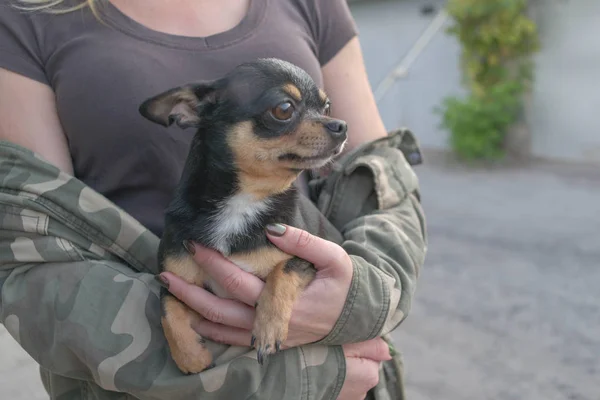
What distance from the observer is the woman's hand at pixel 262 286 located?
1.45 metres

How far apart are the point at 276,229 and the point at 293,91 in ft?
1.13

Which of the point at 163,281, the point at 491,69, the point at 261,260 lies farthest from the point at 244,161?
the point at 491,69

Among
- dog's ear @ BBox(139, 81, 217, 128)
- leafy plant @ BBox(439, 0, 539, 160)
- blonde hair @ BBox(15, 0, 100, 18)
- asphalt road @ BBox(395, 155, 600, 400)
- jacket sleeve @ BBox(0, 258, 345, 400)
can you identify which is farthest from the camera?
leafy plant @ BBox(439, 0, 539, 160)

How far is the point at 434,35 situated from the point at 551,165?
3365 millimetres

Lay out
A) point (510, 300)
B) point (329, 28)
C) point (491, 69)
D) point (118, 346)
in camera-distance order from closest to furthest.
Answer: point (118, 346) → point (329, 28) → point (510, 300) → point (491, 69)

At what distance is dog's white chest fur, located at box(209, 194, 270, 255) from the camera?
1.56m

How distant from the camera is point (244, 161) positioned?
161cm

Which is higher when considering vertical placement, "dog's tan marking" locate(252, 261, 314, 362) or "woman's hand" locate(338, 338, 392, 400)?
"dog's tan marking" locate(252, 261, 314, 362)

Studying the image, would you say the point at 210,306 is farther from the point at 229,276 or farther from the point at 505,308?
the point at 505,308

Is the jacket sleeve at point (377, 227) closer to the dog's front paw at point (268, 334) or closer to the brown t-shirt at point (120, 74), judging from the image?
the dog's front paw at point (268, 334)

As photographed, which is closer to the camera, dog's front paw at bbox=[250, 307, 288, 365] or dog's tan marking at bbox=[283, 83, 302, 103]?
dog's front paw at bbox=[250, 307, 288, 365]

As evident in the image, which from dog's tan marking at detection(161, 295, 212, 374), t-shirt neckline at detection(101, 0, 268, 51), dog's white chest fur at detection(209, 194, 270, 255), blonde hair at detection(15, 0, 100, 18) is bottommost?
dog's tan marking at detection(161, 295, 212, 374)

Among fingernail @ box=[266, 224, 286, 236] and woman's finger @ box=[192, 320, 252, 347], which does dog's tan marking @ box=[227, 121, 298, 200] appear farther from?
woman's finger @ box=[192, 320, 252, 347]

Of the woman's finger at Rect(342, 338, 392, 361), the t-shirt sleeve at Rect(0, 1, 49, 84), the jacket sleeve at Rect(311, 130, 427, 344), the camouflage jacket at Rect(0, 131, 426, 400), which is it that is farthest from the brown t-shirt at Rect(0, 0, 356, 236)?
the woman's finger at Rect(342, 338, 392, 361)
